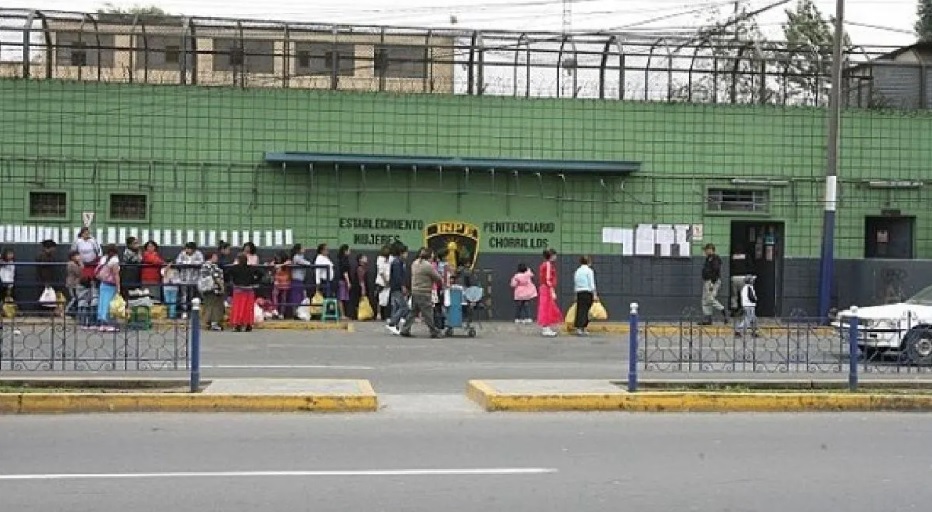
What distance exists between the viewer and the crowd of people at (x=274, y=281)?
21531 millimetres

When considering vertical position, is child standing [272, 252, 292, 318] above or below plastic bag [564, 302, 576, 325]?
above

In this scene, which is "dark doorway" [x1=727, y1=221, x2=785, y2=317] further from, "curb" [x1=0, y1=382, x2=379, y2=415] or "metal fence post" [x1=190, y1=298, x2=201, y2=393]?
"metal fence post" [x1=190, y1=298, x2=201, y2=393]

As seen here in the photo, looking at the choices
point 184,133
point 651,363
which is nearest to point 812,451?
point 651,363

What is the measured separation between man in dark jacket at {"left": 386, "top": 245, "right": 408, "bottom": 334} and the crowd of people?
0.02 meters

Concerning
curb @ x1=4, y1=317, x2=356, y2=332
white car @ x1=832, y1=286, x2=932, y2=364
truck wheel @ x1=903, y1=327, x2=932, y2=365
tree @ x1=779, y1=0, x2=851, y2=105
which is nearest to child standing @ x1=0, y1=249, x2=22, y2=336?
curb @ x1=4, y1=317, x2=356, y2=332

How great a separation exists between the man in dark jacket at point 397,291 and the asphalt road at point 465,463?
31.5ft

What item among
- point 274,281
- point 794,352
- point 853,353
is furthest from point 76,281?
point 853,353

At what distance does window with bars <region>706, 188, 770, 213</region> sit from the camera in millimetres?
26109

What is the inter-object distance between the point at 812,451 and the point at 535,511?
11.7 ft

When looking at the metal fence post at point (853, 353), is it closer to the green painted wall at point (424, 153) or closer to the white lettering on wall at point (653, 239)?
the white lettering on wall at point (653, 239)

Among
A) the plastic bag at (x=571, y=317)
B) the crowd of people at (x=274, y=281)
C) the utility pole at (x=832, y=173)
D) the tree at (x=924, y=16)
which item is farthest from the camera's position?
the tree at (x=924, y=16)

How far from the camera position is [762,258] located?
26.8 metres

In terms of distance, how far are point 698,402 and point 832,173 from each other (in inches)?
518

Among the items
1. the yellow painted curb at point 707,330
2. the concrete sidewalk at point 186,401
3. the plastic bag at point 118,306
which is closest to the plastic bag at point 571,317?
the yellow painted curb at point 707,330
